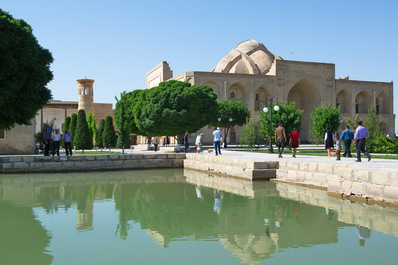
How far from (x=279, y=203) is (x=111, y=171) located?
8.98 metres

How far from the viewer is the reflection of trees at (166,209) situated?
6.41 metres

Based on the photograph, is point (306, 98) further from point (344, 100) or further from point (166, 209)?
point (166, 209)

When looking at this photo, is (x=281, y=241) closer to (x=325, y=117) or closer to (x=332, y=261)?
(x=332, y=261)

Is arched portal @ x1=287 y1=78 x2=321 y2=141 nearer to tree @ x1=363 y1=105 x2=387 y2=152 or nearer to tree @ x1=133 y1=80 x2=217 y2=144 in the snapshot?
tree @ x1=363 y1=105 x2=387 y2=152

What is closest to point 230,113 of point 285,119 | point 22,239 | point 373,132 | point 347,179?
point 285,119

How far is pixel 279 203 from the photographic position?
8578 mm

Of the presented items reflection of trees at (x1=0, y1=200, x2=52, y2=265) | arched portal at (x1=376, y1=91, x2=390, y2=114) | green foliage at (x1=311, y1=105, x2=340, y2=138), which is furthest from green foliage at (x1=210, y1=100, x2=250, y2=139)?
Result: reflection of trees at (x1=0, y1=200, x2=52, y2=265)

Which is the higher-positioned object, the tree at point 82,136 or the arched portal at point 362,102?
the arched portal at point 362,102

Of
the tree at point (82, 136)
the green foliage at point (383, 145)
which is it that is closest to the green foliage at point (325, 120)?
the green foliage at point (383, 145)

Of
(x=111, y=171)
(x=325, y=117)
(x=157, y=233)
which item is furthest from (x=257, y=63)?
(x=157, y=233)

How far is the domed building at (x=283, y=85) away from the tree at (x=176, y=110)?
45.6 ft

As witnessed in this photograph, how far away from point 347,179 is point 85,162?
409 inches

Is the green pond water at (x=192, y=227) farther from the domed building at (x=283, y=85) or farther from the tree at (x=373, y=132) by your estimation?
the domed building at (x=283, y=85)

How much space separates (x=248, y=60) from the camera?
45.0m
